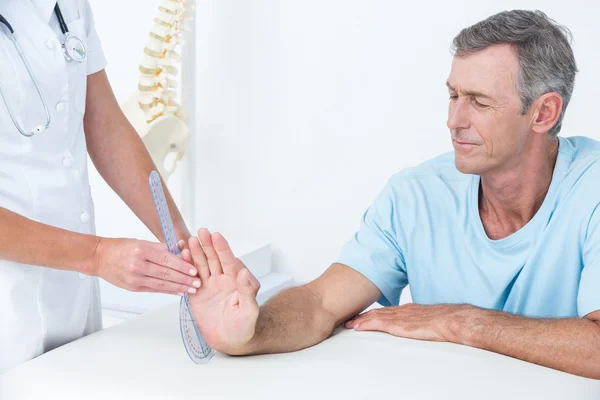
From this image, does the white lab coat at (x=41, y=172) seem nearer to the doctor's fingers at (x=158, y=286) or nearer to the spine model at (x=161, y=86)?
the doctor's fingers at (x=158, y=286)

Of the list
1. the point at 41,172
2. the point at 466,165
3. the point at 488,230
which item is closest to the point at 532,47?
the point at 466,165

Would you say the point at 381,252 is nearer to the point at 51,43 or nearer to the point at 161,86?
the point at 51,43

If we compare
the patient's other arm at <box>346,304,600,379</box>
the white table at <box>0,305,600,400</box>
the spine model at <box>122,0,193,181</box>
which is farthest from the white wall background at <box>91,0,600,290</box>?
the white table at <box>0,305,600,400</box>

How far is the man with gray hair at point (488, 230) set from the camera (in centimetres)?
152

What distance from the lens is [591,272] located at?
150cm

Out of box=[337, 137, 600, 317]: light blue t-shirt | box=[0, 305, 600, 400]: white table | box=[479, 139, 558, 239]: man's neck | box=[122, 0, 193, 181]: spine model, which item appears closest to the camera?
box=[0, 305, 600, 400]: white table

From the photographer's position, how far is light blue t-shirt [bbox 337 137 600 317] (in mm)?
1604

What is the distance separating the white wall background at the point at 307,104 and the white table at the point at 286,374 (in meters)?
1.60

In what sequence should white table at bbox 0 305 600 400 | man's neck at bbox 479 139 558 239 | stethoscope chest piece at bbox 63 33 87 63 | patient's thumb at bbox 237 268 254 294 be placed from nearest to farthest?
white table at bbox 0 305 600 400, patient's thumb at bbox 237 268 254 294, stethoscope chest piece at bbox 63 33 87 63, man's neck at bbox 479 139 558 239

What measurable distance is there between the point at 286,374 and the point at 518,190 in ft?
2.29

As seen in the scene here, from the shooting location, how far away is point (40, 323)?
4.69ft

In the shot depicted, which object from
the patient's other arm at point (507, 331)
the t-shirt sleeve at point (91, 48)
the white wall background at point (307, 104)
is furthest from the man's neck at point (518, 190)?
the white wall background at point (307, 104)

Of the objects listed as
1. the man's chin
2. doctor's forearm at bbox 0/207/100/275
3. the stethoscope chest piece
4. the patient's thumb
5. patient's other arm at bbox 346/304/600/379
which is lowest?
patient's other arm at bbox 346/304/600/379

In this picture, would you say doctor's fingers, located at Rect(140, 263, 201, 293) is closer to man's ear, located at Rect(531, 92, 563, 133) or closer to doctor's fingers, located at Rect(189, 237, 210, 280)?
doctor's fingers, located at Rect(189, 237, 210, 280)
